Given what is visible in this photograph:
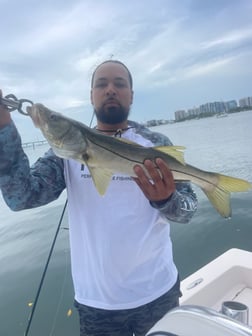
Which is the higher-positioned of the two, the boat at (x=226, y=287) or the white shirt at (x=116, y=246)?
the white shirt at (x=116, y=246)

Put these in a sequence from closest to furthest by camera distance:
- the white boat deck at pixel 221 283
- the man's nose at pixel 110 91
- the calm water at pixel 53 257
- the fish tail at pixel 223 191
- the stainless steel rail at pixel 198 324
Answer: the stainless steel rail at pixel 198 324, the fish tail at pixel 223 191, the man's nose at pixel 110 91, the white boat deck at pixel 221 283, the calm water at pixel 53 257

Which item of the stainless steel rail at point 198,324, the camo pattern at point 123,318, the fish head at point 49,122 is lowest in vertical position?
the camo pattern at point 123,318

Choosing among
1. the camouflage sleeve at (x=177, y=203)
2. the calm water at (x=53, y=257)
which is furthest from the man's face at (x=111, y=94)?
the calm water at (x=53, y=257)

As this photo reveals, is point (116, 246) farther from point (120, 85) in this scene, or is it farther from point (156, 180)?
point (120, 85)

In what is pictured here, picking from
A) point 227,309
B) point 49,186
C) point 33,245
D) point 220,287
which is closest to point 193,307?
point 49,186

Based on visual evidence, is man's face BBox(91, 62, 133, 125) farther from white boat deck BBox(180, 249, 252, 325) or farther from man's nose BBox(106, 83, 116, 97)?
white boat deck BBox(180, 249, 252, 325)

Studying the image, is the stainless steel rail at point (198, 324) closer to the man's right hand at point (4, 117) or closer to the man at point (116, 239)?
the man at point (116, 239)

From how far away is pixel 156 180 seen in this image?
2.34 metres

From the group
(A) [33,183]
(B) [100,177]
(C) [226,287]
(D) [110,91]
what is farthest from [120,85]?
(C) [226,287]

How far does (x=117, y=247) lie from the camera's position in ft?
8.20

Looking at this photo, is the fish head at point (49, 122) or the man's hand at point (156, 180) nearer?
the fish head at point (49, 122)

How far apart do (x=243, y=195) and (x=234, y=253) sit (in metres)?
8.46

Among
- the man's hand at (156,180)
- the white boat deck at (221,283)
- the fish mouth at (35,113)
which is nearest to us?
the fish mouth at (35,113)

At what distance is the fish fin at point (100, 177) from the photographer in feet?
7.51
